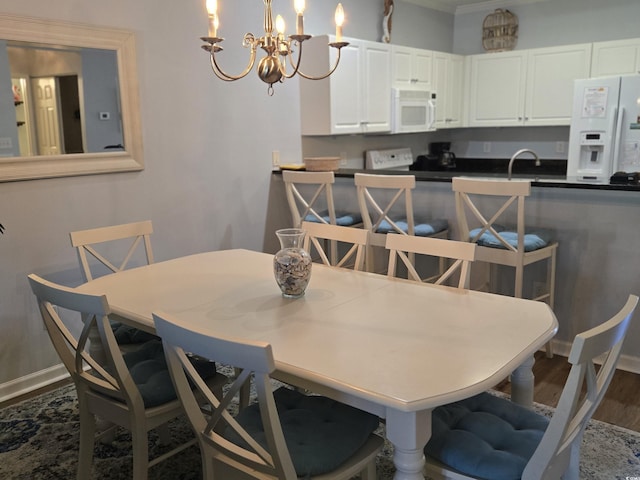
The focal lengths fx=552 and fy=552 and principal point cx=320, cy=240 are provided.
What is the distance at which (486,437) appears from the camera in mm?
1583

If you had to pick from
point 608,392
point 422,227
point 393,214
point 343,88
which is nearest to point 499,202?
point 422,227

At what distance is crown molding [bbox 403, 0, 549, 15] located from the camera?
5609mm

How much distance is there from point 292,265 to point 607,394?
1.89 metres

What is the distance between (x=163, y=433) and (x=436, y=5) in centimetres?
506

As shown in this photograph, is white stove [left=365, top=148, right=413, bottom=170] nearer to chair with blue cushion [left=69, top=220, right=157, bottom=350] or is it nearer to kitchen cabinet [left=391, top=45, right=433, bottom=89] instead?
kitchen cabinet [left=391, top=45, right=433, bottom=89]

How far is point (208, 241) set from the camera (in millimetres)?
3861

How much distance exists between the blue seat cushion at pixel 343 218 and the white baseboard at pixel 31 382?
1832mm

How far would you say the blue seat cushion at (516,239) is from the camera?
3031 millimetres

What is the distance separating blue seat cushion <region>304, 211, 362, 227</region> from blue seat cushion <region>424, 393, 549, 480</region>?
216 cm

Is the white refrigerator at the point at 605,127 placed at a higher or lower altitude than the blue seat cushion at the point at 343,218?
higher

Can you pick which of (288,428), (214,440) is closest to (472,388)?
(288,428)

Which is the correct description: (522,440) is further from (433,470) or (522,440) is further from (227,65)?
(227,65)

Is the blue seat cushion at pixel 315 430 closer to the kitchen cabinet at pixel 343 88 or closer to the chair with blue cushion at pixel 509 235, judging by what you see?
the chair with blue cushion at pixel 509 235

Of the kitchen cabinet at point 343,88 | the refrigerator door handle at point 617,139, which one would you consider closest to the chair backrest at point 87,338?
the kitchen cabinet at point 343,88
